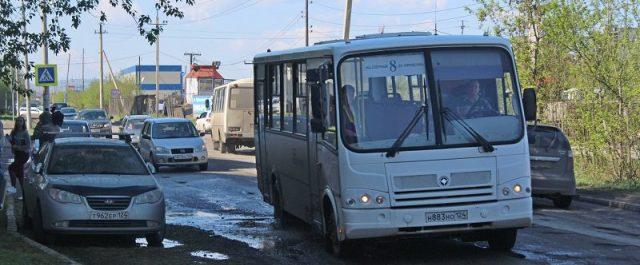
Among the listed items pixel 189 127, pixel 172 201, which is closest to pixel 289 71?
pixel 172 201

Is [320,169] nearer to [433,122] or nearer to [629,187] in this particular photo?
[433,122]

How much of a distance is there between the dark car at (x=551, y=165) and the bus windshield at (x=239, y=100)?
20177 mm

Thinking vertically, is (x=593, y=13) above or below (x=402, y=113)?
above

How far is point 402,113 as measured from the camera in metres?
10.9

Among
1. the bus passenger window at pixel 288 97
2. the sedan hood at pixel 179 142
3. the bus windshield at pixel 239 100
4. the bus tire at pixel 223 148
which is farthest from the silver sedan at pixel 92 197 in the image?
the bus tire at pixel 223 148

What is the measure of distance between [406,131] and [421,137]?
0.18 meters

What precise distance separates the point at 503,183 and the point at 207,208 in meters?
8.82

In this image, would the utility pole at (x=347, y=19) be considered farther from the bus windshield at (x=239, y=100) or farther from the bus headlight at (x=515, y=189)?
the bus headlight at (x=515, y=189)

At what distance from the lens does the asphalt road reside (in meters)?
11.4

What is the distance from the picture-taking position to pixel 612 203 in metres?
18.5

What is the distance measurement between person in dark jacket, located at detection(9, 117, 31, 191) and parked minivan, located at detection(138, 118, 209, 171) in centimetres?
826

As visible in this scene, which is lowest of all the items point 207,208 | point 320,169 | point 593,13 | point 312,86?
point 207,208

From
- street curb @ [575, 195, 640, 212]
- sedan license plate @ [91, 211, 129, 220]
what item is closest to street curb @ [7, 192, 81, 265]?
sedan license plate @ [91, 211, 129, 220]

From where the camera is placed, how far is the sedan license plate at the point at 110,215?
493 inches
